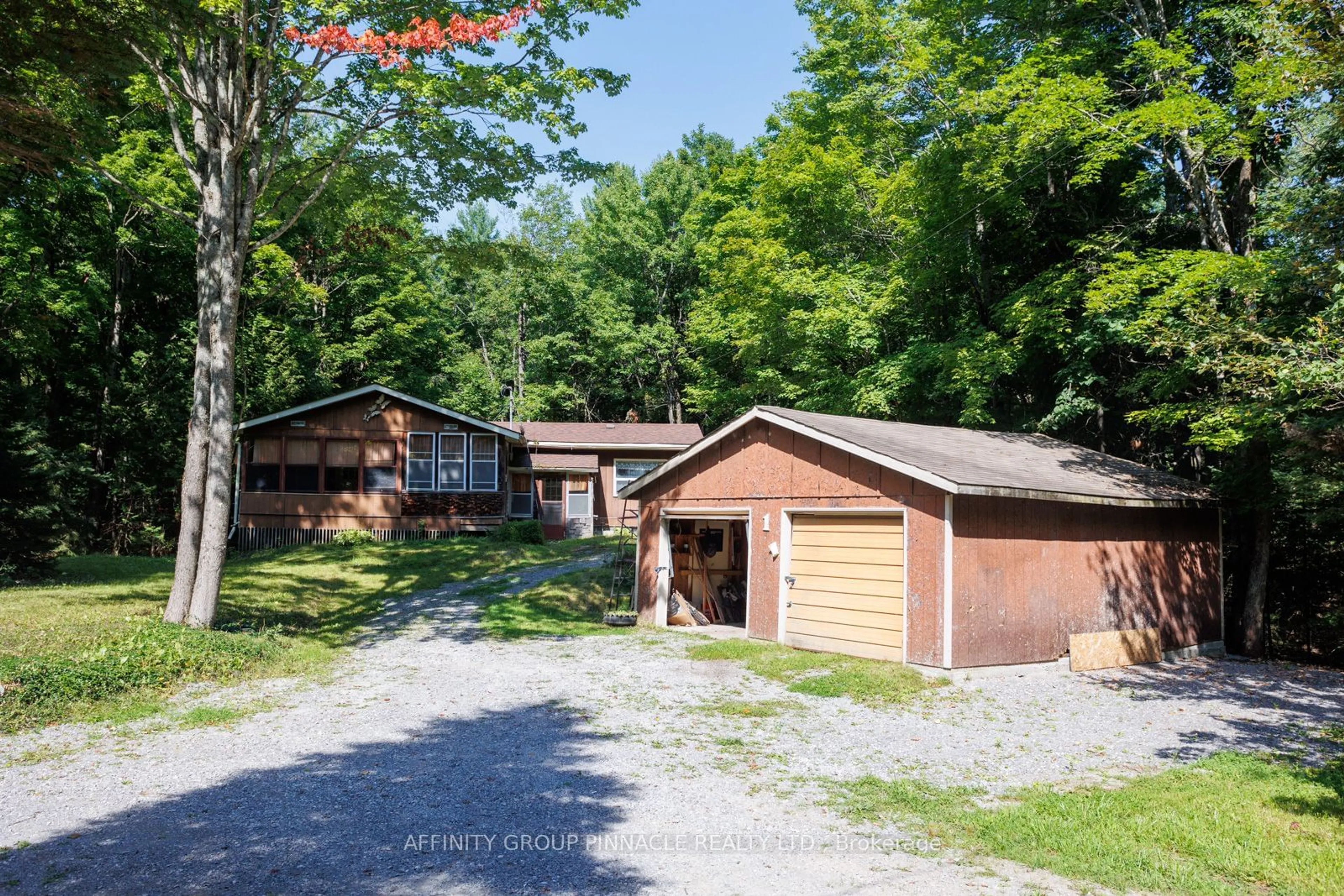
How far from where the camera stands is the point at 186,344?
91.7 feet

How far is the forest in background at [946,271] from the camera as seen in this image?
13.2 meters

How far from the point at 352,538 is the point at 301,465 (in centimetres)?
332

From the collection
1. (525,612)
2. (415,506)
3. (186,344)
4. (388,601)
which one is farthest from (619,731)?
(186,344)

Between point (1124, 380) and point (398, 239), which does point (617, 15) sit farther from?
point (1124, 380)

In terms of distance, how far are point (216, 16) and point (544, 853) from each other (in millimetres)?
11476

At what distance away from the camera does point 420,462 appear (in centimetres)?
2642

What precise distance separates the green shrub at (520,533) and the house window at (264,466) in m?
7.19

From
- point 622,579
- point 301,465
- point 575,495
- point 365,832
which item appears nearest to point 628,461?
point 575,495

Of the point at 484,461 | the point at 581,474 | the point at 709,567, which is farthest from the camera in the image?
the point at 581,474

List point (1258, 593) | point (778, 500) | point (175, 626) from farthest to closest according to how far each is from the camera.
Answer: point (1258, 593) < point (778, 500) < point (175, 626)

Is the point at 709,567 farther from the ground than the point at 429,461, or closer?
closer

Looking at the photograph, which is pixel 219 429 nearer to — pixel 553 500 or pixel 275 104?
pixel 275 104

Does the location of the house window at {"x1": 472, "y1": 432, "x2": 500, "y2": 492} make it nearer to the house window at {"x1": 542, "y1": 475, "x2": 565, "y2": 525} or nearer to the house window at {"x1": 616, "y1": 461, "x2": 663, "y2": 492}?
the house window at {"x1": 542, "y1": 475, "x2": 565, "y2": 525}

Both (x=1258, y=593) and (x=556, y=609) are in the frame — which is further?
(x=556, y=609)
